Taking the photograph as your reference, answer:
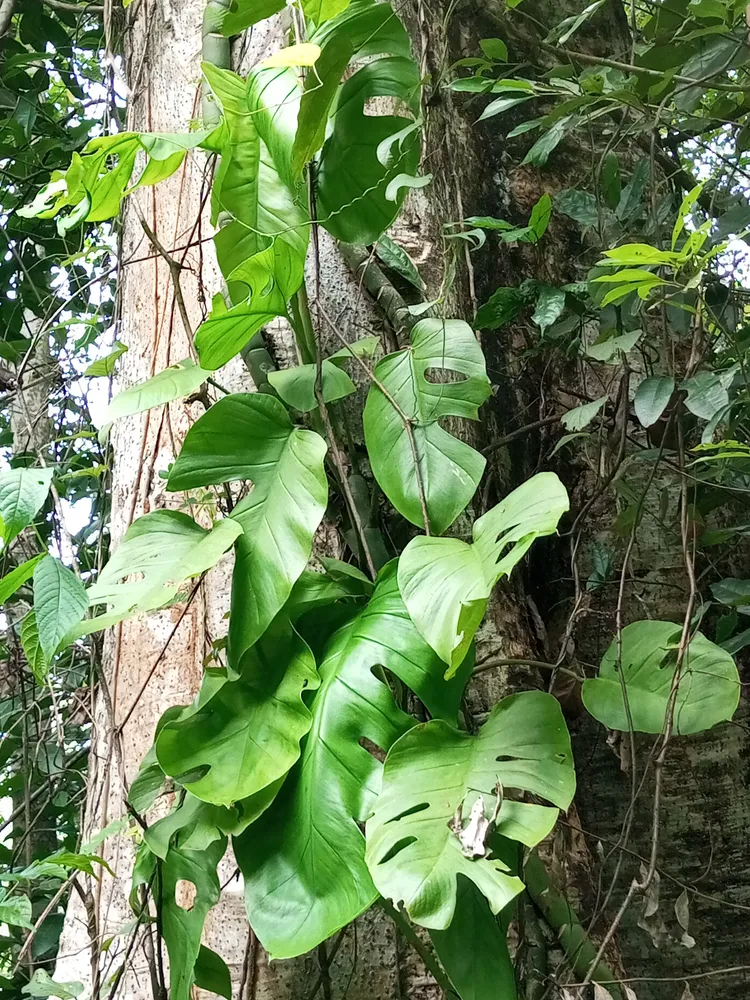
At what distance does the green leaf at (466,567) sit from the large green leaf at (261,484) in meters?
0.16

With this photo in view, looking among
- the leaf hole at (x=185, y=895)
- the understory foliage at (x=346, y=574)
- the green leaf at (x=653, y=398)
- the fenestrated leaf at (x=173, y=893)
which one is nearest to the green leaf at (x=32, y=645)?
the understory foliage at (x=346, y=574)

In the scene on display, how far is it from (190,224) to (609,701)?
1032 millimetres

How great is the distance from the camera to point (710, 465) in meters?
1.40

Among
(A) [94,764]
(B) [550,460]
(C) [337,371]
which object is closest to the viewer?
(C) [337,371]

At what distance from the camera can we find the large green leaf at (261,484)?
87 cm

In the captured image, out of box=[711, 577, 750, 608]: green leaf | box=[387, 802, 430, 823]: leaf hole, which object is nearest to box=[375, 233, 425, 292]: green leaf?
box=[711, 577, 750, 608]: green leaf

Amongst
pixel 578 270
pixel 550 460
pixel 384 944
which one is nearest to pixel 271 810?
pixel 384 944

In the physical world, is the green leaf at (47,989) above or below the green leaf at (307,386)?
below

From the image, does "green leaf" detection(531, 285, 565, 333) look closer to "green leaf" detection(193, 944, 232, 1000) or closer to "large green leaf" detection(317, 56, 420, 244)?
"large green leaf" detection(317, 56, 420, 244)

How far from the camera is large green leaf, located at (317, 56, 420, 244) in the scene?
1037mm

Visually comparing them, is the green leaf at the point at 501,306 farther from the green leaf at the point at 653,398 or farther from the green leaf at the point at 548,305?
the green leaf at the point at 653,398

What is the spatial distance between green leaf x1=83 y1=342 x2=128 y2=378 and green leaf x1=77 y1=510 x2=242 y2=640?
53 centimetres

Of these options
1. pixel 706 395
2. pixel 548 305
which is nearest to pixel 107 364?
pixel 548 305

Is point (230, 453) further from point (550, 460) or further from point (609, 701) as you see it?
point (550, 460)
